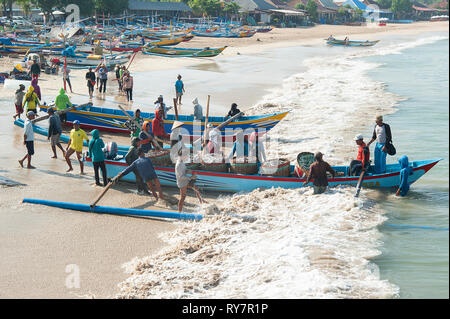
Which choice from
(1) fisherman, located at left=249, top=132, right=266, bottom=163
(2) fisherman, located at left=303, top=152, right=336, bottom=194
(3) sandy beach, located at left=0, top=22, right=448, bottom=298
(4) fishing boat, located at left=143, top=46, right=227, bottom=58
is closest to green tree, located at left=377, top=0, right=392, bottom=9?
(4) fishing boat, located at left=143, top=46, right=227, bottom=58

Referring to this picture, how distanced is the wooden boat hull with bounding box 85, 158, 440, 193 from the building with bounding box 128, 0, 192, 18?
2530 inches

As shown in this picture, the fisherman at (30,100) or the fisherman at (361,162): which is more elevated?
the fisherman at (30,100)

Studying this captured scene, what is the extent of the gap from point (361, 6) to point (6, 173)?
355 feet

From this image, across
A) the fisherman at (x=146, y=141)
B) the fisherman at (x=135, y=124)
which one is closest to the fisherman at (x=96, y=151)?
the fisherman at (x=146, y=141)

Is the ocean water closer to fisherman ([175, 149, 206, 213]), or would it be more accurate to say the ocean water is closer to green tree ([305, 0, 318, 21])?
fisherman ([175, 149, 206, 213])

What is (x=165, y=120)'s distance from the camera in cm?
1747

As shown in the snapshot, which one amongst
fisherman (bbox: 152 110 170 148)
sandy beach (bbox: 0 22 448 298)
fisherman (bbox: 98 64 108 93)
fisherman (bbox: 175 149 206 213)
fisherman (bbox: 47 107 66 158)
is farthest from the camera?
fisherman (bbox: 98 64 108 93)

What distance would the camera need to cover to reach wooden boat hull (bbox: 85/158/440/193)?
12484 millimetres

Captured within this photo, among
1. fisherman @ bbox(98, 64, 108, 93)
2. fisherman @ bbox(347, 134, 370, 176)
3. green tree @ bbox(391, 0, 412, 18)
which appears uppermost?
green tree @ bbox(391, 0, 412, 18)

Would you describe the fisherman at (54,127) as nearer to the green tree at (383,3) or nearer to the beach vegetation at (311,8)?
the beach vegetation at (311,8)

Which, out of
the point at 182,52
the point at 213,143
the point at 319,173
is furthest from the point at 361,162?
the point at 182,52

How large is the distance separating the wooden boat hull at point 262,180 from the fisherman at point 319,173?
0.41 m

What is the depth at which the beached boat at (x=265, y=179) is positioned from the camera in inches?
492

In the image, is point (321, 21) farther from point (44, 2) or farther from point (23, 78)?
point (23, 78)
